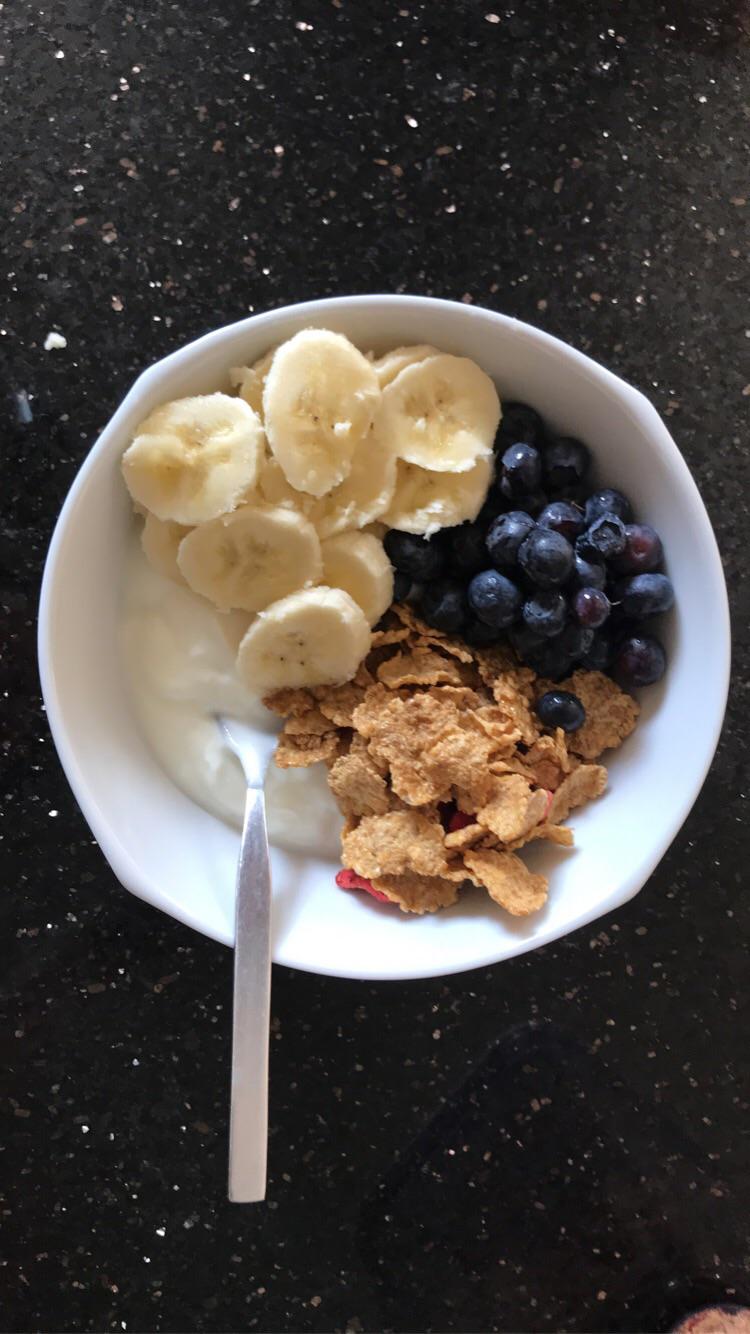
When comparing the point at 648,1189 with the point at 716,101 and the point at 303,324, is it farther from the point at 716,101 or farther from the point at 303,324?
the point at 716,101

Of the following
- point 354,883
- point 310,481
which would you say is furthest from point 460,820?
point 310,481

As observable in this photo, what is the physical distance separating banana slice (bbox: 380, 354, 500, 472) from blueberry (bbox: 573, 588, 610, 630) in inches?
5.8

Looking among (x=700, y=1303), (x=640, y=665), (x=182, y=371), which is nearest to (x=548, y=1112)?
(x=700, y=1303)

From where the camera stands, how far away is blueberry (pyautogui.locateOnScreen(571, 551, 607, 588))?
81cm

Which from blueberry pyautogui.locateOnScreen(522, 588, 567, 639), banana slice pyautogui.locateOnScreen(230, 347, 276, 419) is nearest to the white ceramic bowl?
banana slice pyautogui.locateOnScreen(230, 347, 276, 419)

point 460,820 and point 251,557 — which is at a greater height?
point 251,557

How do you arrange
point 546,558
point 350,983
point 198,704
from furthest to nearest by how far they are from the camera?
point 350,983 < point 198,704 < point 546,558

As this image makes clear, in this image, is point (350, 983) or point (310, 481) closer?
point (310, 481)

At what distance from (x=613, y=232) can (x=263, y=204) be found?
14.0 inches

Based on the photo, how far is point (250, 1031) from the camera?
832mm

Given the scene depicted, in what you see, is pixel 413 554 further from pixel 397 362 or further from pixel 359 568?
pixel 397 362

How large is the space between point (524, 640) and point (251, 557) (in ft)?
0.82

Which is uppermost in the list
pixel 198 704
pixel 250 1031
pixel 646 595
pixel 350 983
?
pixel 646 595

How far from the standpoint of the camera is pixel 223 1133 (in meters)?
1.02
